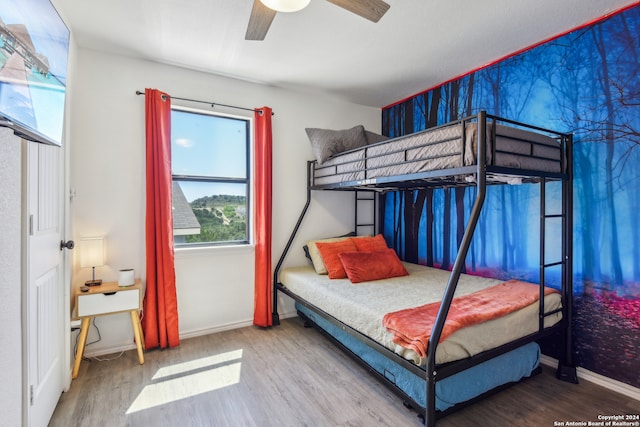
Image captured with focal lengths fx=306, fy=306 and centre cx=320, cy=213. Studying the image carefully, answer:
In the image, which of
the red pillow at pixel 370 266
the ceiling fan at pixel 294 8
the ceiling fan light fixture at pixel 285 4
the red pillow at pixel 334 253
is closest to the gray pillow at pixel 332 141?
the red pillow at pixel 334 253

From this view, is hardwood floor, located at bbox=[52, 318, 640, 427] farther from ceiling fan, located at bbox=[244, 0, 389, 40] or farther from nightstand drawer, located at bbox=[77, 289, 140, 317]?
ceiling fan, located at bbox=[244, 0, 389, 40]

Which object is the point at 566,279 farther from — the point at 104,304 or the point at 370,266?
the point at 104,304

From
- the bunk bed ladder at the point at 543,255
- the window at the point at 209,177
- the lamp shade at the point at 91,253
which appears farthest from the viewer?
the window at the point at 209,177

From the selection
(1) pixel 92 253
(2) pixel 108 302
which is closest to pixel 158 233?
(1) pixel 92 253

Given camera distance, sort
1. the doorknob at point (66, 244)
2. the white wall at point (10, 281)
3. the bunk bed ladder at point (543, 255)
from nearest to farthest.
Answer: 1. the white wall at point (10, 281)
2. the doorknob at point (66, 244)
3. the bunk bed ladder at point (543, 255)

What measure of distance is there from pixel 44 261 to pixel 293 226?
220 cm

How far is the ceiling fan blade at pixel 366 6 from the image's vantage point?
5.36 feet

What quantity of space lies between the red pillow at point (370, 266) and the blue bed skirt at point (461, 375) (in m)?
0.65

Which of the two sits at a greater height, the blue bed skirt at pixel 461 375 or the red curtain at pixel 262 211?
the red curtain at pixel 262 211

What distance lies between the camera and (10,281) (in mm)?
1198

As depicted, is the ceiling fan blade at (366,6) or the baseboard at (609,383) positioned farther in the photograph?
the baseboard at (609,383)

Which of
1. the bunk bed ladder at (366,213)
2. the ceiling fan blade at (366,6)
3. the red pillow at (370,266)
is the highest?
the ceiling fan blade at (366,6)

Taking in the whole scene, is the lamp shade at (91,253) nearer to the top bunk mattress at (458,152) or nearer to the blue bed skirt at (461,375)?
the blue bed skirt at (461,375)

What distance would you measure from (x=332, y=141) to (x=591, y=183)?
2126 mm
